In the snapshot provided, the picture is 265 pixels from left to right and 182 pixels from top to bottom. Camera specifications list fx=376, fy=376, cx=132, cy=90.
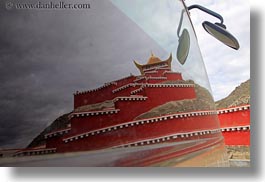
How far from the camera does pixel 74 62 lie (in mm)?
2729

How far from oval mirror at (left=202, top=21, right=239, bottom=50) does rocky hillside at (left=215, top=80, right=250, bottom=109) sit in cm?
28

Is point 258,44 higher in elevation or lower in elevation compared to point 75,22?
lower

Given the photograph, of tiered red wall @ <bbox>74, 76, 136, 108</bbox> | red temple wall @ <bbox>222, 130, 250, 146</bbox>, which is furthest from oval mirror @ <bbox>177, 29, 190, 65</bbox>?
red temple wall @ <bbox>222, 130, 250, 146</bbox>

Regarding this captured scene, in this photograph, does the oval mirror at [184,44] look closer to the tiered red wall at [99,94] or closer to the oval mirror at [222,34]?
the oval mirror at [222,34]

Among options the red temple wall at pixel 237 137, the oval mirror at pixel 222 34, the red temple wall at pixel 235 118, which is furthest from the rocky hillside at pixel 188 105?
the oval mirror at pixel 222 34

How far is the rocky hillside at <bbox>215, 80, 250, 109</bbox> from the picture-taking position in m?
2.64

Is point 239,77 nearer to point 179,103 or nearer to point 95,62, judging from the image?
point 179,103

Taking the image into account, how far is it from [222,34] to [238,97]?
46cm

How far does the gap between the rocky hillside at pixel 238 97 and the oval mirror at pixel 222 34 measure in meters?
0.28

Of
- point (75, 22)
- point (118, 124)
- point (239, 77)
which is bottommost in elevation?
point (118, 124)

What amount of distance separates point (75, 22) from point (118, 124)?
0.80 metres

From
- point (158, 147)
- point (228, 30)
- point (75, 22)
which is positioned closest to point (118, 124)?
point (158, 147)

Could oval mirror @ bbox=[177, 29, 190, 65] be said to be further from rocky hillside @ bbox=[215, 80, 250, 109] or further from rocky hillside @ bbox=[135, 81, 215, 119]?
rocky hillside @ bbox=[215, 80, 250, 109]

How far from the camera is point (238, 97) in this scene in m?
2.66
